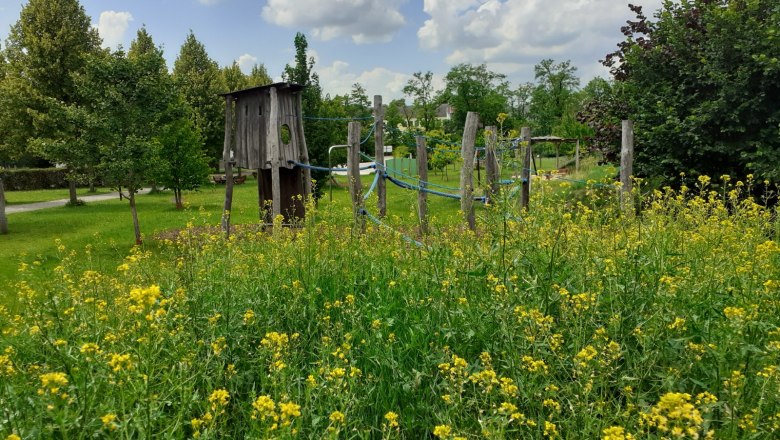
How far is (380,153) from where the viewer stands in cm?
1051

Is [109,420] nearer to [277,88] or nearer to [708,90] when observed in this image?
[277,88]

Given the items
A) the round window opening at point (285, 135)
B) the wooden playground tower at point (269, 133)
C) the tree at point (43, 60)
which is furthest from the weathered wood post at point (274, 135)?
the tree at point (43, 60)

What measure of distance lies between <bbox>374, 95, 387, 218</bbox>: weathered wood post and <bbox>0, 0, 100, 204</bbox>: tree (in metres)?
14.3

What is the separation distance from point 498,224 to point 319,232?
207 cm

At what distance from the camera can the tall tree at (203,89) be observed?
31766mm

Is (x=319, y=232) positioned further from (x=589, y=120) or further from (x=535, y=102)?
(x=535, y=102)

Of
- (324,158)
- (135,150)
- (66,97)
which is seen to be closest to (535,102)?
(324,158)

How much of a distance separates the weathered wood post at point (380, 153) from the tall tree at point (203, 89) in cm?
2255

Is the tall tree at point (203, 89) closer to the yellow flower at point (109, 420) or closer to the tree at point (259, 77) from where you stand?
the tree at point (259, 77)

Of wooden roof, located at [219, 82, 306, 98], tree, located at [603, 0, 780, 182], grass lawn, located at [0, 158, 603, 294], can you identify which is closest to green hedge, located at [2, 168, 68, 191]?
grass lawn, located at [0, 158, 603, 294]

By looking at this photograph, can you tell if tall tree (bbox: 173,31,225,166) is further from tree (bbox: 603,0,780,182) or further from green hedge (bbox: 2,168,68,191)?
tree (bbox: 603,0,780,182)

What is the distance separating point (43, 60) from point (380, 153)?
54.1 feet

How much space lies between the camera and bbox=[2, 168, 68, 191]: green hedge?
32.5 m

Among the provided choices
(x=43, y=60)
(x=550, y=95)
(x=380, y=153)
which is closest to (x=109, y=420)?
(x=380, y=153)
